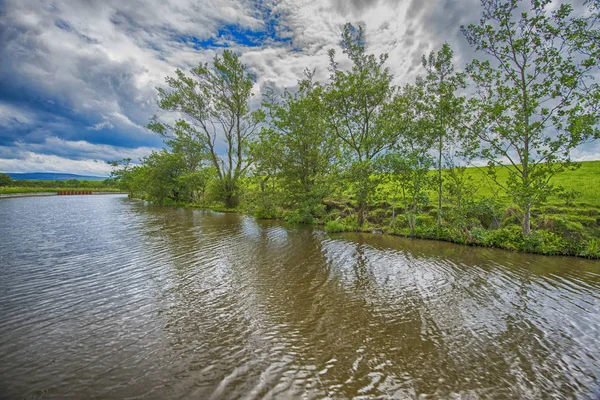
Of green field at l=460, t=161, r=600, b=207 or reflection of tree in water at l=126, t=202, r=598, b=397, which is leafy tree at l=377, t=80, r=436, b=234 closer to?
green field at l=460, t=161, r=600, b=207

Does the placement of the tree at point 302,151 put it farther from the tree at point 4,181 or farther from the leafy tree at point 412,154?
the tree at point 4,181

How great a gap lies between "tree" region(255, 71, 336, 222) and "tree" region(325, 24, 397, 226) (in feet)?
6.19

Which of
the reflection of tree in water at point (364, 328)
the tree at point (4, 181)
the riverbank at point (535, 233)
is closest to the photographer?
the reflection of tree in water at point (364, 328)

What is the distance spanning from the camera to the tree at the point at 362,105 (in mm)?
18297

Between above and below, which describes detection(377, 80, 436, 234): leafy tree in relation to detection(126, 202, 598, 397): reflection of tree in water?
above

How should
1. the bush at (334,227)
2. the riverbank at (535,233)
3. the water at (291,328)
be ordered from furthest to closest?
the bush at (334,227)
the riverbank at (535,233)
the water at (291,328)

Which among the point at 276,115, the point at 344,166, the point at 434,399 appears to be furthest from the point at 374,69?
the point at 434,399

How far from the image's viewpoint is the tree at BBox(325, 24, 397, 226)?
60.0 feet

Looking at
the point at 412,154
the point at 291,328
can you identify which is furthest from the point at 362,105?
the point at 291,328

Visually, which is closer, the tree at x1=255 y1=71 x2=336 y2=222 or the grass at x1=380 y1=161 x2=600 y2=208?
the grass at x1=380 y1=161 x2=600 y2=208

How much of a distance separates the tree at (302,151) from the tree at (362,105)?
74.3 inches

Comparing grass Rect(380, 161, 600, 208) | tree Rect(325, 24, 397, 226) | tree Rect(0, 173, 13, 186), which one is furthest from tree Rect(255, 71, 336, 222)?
tree Rect(0, 173, 13, 186)

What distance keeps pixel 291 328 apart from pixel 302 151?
58.6 feet

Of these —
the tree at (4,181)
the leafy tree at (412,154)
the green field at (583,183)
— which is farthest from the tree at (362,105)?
the tree at (4,181)
